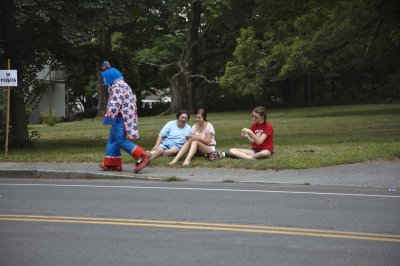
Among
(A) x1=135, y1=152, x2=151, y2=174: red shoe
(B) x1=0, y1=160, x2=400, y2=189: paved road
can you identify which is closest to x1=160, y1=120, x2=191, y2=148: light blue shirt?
(B) x1=0, y1=160, x2=400, y2=189: paved road

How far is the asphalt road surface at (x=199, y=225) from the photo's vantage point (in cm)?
667

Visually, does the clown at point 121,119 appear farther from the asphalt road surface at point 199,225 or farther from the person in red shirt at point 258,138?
the person in red shirt at point 258,138

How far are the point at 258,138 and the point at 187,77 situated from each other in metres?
39.3

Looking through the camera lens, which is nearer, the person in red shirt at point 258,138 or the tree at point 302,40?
the person in red shirt at point 258,138

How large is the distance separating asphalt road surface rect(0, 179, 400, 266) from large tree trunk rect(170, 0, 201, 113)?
136 feet

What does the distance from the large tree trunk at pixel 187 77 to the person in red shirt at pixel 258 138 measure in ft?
123

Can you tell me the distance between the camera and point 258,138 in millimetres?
15008

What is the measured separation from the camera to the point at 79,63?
2203 cm

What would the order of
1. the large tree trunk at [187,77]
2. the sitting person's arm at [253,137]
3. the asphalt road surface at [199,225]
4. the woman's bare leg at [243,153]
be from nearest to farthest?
the asphalt road surface at [199,225]
the sitting person's arm at [253,137]
the woman's bare leg at [243,153]
the large tree trunk at [187,77]

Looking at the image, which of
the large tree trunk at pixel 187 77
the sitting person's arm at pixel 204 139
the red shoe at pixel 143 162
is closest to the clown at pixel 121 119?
the red shoe at pixel 143 162

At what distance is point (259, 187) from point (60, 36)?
9960mm

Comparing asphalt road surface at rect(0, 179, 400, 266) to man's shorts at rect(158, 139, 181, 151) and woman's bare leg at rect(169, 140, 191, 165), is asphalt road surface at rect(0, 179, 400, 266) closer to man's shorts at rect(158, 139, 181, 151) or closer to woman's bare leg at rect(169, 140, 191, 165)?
woman's bare leg at rect(169, 140, 191, 165)

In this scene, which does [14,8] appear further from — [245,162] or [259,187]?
[259,187]

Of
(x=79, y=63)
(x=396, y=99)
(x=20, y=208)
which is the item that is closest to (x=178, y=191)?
(x=20, y=208)
